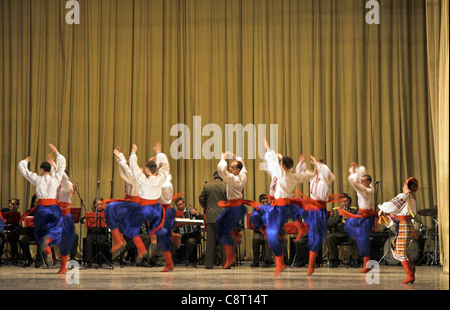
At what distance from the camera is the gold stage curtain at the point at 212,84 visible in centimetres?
1329

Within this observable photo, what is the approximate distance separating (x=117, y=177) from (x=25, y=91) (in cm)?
280

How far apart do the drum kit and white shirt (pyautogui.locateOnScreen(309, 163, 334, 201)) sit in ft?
7.74

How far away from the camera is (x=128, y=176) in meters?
9.65

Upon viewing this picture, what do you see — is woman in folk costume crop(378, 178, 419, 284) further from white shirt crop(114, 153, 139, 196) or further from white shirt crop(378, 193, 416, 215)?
white shirt crop(114, 153, 139, 196)

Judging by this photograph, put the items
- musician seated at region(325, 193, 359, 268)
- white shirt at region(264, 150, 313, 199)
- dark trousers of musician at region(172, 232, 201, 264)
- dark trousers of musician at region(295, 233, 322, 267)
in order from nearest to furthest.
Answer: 1. white shirt at region(264, 150, 313, 199)
2. dark trousers of musician at region(295, 233, 322, 267)
3. musician seated at region(325, 193, 359, 268)
4. dark trousers of musician at region(172, 232, 201, 264)

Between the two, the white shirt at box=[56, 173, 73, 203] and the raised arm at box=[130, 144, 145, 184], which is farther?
the white shirt at box=[56, 173, 73, 203]

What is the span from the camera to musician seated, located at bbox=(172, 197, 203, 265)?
457 inches

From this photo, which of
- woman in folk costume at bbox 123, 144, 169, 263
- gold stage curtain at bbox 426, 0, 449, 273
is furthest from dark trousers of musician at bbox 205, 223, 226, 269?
gold stage curtain at bbox 426, 0, 449, 273

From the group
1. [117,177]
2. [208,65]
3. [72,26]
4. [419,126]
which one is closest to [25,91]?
[72,26]

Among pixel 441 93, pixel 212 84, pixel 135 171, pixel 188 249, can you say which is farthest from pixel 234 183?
pixel 212 84

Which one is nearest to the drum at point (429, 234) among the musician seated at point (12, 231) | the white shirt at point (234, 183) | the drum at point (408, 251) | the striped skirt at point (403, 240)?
the drum at point (408, 251)

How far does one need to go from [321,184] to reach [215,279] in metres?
2.17
